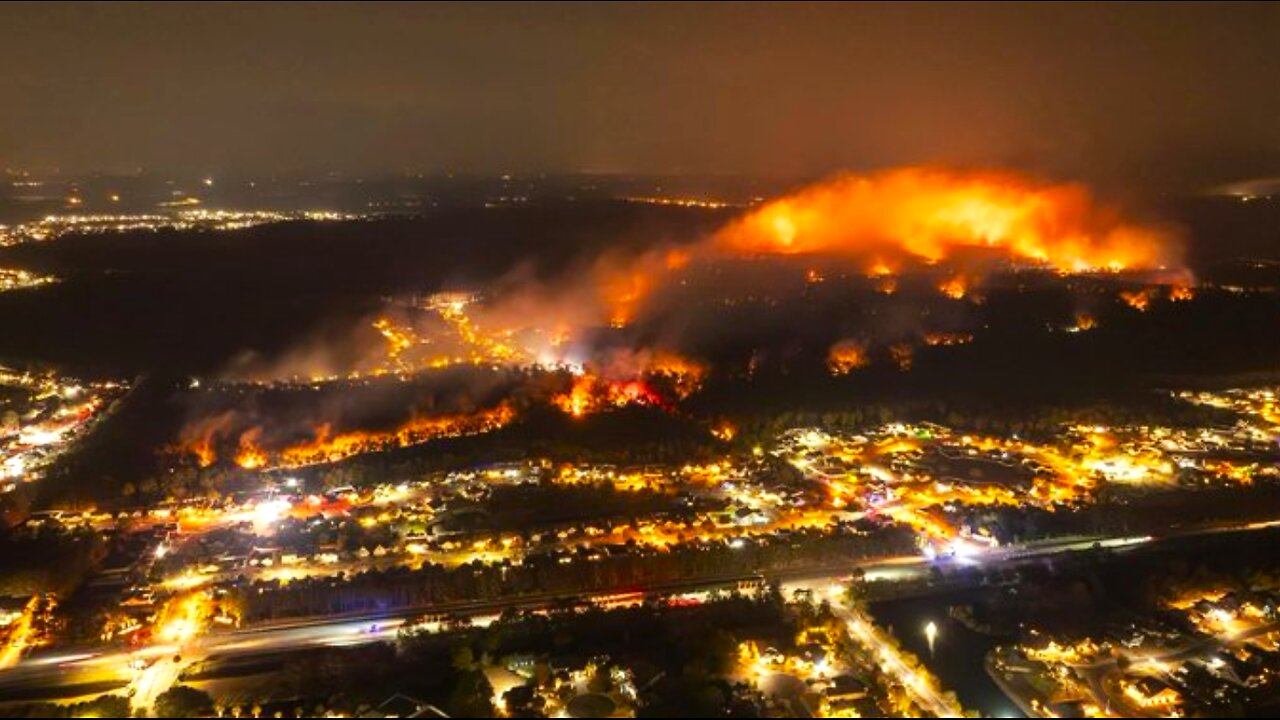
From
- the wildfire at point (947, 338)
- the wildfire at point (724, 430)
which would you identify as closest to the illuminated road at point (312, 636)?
the wildfire at point (724, 430)

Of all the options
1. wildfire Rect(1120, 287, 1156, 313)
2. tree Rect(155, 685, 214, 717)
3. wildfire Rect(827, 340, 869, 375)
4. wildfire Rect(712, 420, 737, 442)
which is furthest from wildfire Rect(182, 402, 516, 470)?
wildfire Rect(1120, 287, 1156, 313)

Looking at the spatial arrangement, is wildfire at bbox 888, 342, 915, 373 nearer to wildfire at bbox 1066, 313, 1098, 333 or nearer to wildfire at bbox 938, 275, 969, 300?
wildfire at bbox 1066, 313, 1098, 333

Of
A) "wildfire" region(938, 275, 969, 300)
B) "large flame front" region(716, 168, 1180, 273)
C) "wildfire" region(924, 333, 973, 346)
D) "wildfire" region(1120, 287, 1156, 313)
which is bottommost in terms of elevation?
"wildfire" region(924, 333, 973, 346)

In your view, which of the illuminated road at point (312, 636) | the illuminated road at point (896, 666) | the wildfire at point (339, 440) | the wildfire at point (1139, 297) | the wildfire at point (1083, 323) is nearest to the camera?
the illuminated road at point (896, 666)

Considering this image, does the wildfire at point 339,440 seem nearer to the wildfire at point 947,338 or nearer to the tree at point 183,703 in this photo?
the tree at point 183,703

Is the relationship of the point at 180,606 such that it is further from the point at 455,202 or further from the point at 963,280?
the point at 455,202

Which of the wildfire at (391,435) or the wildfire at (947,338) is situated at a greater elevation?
the wildfire at (947,338)

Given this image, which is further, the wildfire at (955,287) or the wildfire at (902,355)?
the wildfire at (955,287)

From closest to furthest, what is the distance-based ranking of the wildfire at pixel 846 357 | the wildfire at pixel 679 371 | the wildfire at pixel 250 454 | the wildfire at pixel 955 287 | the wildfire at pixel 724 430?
the wildfire at pixel 250 454, the wildfire at pixel 724 430, the wildfire at pixel 679 371, the wildfire at pixel 846 357, the wildfire at pixel 955 287
